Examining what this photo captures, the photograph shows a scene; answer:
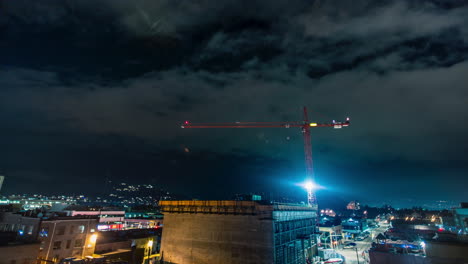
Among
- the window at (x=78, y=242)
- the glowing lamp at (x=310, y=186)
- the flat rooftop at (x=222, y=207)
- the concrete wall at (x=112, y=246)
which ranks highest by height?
the glowing lamp at (x=310, y=186)

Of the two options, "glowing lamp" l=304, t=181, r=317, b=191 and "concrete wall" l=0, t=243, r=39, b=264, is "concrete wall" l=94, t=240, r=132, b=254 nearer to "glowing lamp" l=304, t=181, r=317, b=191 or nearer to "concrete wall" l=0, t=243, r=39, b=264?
"concrete wall" l=0, t=243, r=39, b=264

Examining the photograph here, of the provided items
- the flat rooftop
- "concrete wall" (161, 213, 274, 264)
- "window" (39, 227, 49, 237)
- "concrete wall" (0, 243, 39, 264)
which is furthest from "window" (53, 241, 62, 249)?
the flat rooftop

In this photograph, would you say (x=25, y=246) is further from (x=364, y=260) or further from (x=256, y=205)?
(x=364, y=260)

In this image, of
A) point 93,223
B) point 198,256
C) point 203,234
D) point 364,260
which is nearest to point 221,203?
point 203,234

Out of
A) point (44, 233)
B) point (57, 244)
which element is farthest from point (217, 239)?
point (44, 233)

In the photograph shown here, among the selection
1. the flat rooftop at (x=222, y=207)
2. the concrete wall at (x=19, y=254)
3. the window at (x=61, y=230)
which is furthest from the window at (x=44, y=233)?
the flat rooftop at (x=222, y=207)

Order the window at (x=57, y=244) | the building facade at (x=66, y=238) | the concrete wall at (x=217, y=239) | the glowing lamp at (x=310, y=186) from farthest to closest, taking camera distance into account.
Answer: the glowing lamp at (x=310, y=186), the window at (x=57, y=244), the building facade at (x=66, y=238), the concrete wall at (x=217, y=239)

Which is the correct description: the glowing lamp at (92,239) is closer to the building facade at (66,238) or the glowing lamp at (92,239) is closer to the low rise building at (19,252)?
the building facade at (66,238)
